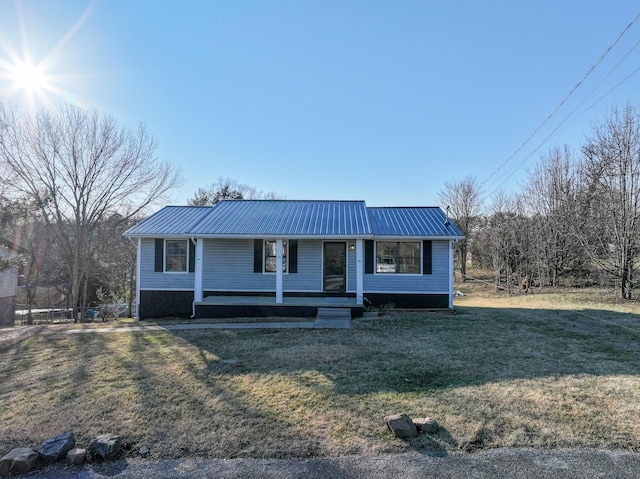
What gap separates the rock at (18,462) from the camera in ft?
9.58

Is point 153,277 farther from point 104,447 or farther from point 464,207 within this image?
point 464,207

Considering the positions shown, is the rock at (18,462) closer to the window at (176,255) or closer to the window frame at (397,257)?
the window at (176,255)

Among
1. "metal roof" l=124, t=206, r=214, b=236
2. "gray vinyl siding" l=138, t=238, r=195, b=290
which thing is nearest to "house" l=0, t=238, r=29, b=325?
"metal roof" l=124, t=206, r=214, b=236

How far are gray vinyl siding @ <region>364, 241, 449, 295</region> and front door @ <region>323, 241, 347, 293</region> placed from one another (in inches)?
34.0

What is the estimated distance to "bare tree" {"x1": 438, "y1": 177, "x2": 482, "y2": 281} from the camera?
25094 mm

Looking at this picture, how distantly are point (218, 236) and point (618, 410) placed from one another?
9.80 m

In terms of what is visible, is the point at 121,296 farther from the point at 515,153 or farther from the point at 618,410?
the point at 618,410

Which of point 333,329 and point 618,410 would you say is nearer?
point 618,410

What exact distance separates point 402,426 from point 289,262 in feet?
29.3

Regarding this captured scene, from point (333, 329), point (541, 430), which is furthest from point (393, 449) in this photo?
point (333, 329)

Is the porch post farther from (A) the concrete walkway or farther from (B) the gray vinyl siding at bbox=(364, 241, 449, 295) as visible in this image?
(B) the gray vinyl siding at bbox=(364, 241, 449, 295)

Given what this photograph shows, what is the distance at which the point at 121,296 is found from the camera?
77.6 ft

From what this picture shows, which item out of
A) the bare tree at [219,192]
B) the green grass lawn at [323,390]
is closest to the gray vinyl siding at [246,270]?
the green grass lawn at [323,390]

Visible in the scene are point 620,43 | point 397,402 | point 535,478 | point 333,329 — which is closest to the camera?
point 535,478
